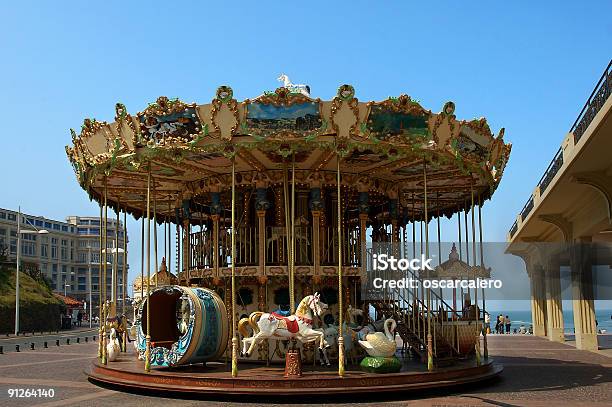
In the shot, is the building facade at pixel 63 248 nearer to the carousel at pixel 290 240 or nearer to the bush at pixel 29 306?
the bush at pixel 29 306

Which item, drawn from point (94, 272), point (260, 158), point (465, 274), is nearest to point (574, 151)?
point (465, 274)

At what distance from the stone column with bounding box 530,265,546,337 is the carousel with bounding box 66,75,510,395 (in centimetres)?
2149

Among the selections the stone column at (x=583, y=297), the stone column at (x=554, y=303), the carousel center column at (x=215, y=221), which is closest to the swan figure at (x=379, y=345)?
the carousel center column at (x=215, y=221)

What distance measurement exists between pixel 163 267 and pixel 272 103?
9.74 m

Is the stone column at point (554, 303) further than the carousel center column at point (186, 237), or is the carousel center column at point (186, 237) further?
the stone column at point (554, 303)

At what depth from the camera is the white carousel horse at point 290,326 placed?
1587 cm

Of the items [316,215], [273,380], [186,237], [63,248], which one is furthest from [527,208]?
[63,248]

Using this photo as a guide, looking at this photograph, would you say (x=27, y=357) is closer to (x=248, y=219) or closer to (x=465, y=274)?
(x=248, y=219)

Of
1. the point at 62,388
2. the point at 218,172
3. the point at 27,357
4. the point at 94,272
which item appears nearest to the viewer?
the point at 62,388

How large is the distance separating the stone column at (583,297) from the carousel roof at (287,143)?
11317 millimetres

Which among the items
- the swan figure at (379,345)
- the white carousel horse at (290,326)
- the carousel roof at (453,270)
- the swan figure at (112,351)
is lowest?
the swan figure at (112,351)

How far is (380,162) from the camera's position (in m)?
19.0

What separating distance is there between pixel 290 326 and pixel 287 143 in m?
4.25

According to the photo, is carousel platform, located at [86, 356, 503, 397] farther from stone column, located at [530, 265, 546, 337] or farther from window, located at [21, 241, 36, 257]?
window, located at [21, 241, 36, 257]
